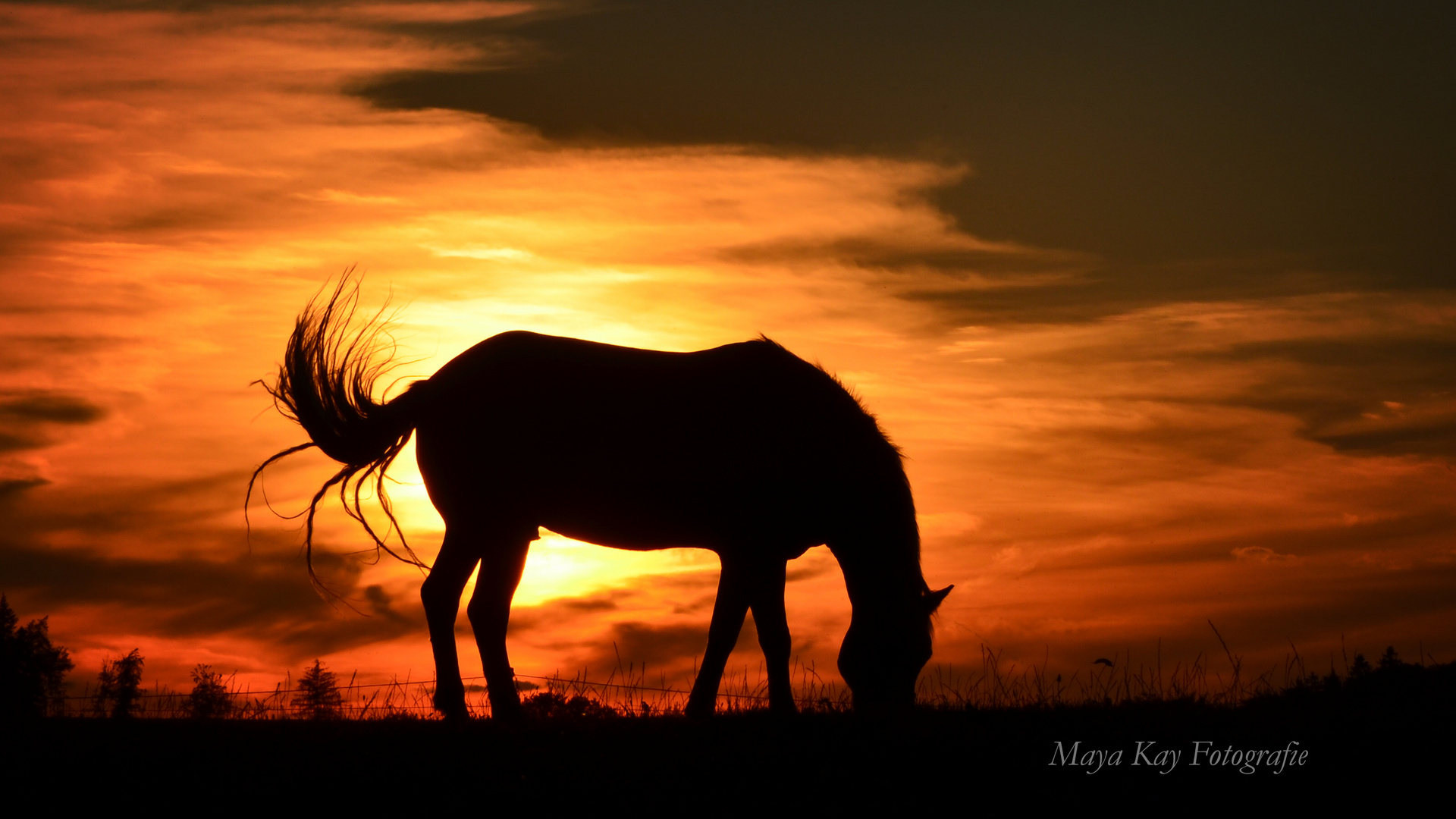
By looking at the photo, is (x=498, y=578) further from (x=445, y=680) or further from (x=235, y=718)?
(x=235, y=718)

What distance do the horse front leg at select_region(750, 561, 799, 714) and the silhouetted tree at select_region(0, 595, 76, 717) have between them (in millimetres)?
17914

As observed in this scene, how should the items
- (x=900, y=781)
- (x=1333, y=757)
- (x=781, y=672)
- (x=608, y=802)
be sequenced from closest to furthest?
(x=608, y=802) → (x=900, y=781) → (x=1333, y=757) → (x=781, y=672)

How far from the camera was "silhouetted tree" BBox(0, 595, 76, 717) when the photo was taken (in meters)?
23.2

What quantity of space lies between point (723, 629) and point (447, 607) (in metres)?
2.27

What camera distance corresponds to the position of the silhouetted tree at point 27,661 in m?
23.2

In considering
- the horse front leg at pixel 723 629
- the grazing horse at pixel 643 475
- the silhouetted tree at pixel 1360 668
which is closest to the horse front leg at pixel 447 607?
the grazing horse at pixel 643 475

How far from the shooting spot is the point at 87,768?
6461 millimetres

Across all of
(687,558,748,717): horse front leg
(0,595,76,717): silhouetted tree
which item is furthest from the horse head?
(0,595,76,717): silhouetted tree

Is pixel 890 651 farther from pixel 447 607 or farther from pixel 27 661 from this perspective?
pixel 27 661

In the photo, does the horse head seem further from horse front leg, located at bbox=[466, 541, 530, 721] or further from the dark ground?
horse front leg, located at bbox=[466, 541, 530, 721]

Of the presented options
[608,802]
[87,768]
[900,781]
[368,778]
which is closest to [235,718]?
[87,768]

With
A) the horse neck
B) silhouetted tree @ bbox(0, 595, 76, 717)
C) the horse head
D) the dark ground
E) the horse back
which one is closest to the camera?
the dark ground

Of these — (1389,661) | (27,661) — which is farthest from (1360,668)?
(27,661)

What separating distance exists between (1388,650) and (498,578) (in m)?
8.75
